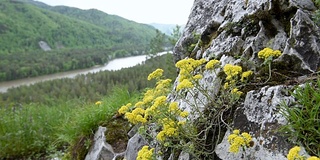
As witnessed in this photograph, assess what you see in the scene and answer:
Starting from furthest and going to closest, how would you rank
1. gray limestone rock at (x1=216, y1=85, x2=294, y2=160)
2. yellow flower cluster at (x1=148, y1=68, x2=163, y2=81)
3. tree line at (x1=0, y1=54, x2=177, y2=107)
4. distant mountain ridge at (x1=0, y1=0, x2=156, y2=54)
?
distant mountain ridge at (x1=0, y1=0, x2=156, y2=54) < tree line at (x1=0, y1=54, x2=177, y2=107) < yellow flower cluster at (x1=148, y1=68, x2=163, y2=81) < gray limestone rock at (x1=216, y1=85, x2=294, y2=160)

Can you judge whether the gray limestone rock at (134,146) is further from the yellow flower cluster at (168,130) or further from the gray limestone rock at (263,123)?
the gray limestone rock at (263,123)

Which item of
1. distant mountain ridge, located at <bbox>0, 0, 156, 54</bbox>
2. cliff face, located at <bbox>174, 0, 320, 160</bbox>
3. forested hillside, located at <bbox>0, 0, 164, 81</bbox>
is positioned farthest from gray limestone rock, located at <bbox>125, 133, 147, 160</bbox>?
distant mountain ridge, located at <bbox>0, 0, 156, 54</bbox>

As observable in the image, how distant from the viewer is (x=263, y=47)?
3053mm

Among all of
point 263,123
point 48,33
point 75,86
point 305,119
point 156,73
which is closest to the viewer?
point 305,119

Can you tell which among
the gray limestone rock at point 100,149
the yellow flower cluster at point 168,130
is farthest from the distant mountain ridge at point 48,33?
the yellow flower cluster at point 168,130

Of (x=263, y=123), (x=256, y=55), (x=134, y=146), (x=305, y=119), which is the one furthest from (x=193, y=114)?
(x=134, y=146)

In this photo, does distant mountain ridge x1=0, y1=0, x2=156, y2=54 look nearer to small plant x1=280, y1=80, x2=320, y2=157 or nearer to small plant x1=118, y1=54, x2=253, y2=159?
small plant x1=118, y1=54, x2=253, y2=159

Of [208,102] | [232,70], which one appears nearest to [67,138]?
[208,102]

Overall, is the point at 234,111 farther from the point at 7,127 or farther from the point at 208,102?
the point at 7,127

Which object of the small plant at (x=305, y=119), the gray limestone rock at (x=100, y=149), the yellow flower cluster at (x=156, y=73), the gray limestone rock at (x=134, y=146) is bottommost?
the gray limestone rock at (x=100, y=149)

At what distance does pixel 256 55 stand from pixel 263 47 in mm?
154

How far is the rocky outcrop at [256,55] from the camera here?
7.55 ft

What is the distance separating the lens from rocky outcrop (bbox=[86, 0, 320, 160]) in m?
2.30

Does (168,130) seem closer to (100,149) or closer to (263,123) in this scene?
(263,123)
